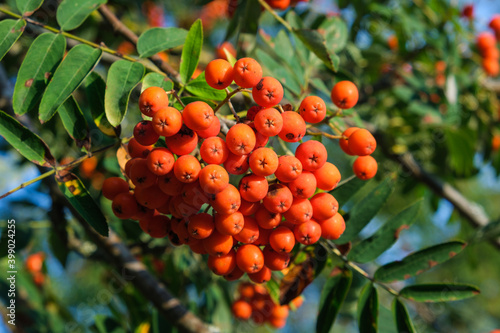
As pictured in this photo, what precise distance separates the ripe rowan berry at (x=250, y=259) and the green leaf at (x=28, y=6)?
111 cm

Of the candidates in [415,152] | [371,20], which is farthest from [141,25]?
[415,152]

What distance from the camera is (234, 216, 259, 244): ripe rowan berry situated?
3.90 feet

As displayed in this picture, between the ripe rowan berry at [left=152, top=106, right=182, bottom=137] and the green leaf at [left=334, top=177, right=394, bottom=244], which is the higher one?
the ripe rowan berry at [left=152, top=106, right=182, bottom=137]

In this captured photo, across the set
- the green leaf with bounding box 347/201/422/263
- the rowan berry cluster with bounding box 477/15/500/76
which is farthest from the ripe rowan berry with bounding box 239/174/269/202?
the rowan berry cluster with bounding box 477/15/500/76

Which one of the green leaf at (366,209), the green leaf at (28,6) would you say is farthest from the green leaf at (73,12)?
the green leaf at (366,209)

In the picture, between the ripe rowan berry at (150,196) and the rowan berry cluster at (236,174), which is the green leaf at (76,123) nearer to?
the rowan berry cluster at (236,174)

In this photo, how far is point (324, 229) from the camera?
127 cm

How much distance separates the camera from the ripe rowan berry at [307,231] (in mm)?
1201

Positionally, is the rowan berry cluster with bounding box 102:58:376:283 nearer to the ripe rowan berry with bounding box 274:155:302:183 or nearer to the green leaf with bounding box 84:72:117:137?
the ripe rowan berry with bounding box 274:155:302:183

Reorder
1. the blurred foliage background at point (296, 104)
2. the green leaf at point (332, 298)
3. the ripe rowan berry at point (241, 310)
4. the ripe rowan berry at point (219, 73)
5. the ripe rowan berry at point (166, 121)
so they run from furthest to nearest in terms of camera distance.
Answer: the ripe rowan berry at point (241, 310) → the blurred foliage background at point (296, 104) → the green leaf at point (332, 298) → the ripe rowan berry at point (219, 73) → the ripe rowan berry at point (166, 121)

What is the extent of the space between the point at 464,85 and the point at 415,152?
0.59 meters

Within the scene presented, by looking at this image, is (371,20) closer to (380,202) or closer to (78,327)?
(380,202)

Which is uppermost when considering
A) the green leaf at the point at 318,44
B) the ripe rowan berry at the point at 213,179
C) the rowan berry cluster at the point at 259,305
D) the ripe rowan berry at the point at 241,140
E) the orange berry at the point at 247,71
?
the orange berry at the point at 247,71

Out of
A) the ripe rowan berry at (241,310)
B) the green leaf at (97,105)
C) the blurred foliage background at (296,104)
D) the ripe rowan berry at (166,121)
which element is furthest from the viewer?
the ripe rowan berry at (241,310)
